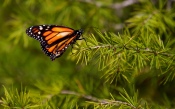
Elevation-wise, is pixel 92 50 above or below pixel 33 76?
above

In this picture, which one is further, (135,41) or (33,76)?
(33,76)

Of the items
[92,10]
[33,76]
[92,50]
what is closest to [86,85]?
[92,50]

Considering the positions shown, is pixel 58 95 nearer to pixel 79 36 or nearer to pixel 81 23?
pixel 79 36

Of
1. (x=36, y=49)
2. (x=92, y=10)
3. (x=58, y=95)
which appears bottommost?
(x=58, y=95)
